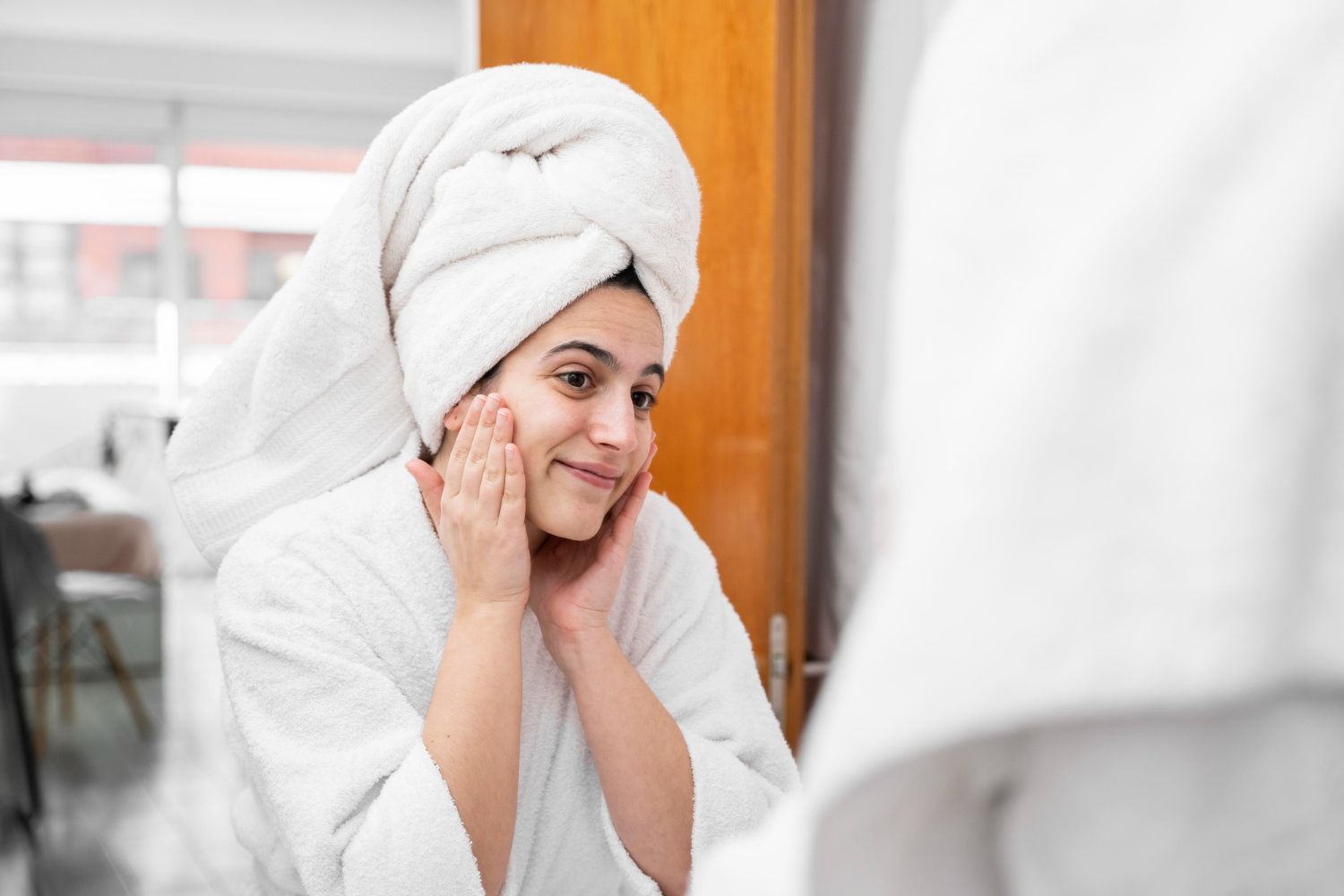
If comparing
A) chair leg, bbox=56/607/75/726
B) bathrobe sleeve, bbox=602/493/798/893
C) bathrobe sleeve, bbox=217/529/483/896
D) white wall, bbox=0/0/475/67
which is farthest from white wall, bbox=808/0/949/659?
white wall, bbox=0/0/475/67

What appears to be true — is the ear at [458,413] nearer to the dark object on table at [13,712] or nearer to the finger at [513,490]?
the finger at [513,490]

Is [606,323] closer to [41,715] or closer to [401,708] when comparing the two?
[401,708]

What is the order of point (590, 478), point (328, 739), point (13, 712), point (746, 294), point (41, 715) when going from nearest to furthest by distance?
point (328, 739)
point (590, 478)
point (746, 294)
point (13, 712)
point (41, 715)

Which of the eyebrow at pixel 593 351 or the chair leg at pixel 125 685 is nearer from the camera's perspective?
the eyebrow at pixel 593 351

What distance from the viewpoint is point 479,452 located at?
110 cm

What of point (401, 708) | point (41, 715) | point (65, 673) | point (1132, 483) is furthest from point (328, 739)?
point (65, 673)

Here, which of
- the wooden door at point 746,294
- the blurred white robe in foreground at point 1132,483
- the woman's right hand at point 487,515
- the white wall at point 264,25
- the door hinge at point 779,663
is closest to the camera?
the blurred white robe in foreground at point 1132,483

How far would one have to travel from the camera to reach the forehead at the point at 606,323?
1.12 meters

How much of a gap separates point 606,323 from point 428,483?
0.77 feet

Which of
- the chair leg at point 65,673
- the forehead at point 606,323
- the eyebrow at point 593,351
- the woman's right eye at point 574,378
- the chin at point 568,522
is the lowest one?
the chair leg at point 65,673

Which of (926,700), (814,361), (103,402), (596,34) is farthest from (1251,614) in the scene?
(103,402)

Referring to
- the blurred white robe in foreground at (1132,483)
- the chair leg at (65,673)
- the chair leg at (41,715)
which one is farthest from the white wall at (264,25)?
the blurred white robe in foreground at (1132,483)

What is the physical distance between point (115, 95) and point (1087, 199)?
24.3 ft

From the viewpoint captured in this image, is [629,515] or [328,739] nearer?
[328,739]
